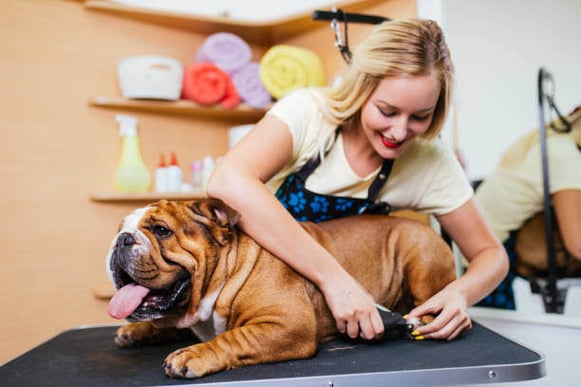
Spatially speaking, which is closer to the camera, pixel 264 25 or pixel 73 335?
pixel 73 335

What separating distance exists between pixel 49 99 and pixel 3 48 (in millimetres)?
293

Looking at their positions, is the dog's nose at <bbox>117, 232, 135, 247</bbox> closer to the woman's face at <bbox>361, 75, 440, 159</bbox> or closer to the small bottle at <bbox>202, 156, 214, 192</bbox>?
the woman's face at <bbox>361, 75, 440, 159</bbox>

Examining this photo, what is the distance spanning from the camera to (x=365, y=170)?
164 centimetres

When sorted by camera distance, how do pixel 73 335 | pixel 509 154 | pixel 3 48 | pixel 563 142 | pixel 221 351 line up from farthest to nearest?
pixel 3 48 < pixel 509 154 < pixel 563 142 < pixel 73 335 < pixel 221 351

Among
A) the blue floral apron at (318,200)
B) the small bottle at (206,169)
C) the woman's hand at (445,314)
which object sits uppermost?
the blue floral apron at (318,200)

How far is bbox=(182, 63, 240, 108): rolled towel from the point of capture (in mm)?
2951

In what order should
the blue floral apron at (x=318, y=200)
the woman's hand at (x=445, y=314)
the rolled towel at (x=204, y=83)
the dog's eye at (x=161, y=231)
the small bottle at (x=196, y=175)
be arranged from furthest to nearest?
the small bottle at (x=196, y=175), the rolled towel at (x=204, y=83), the blue floral apron at (x=318, y=200), the woman's hand at (x=445, y=314), the dog's eye at (x=161, y=231)

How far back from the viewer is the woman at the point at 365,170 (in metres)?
1.34

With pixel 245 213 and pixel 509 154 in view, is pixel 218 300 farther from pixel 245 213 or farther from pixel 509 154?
pixel 509 154

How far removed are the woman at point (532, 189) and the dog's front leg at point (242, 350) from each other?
1.21m

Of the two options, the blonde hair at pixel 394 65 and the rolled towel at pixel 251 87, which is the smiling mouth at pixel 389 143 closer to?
the blonde hair at pixel 394 65

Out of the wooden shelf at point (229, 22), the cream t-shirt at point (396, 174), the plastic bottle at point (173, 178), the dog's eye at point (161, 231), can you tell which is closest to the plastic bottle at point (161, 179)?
the plastic bottle at point (173, 178)

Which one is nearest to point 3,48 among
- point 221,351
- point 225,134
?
point 225,134

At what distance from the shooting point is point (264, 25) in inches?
125
